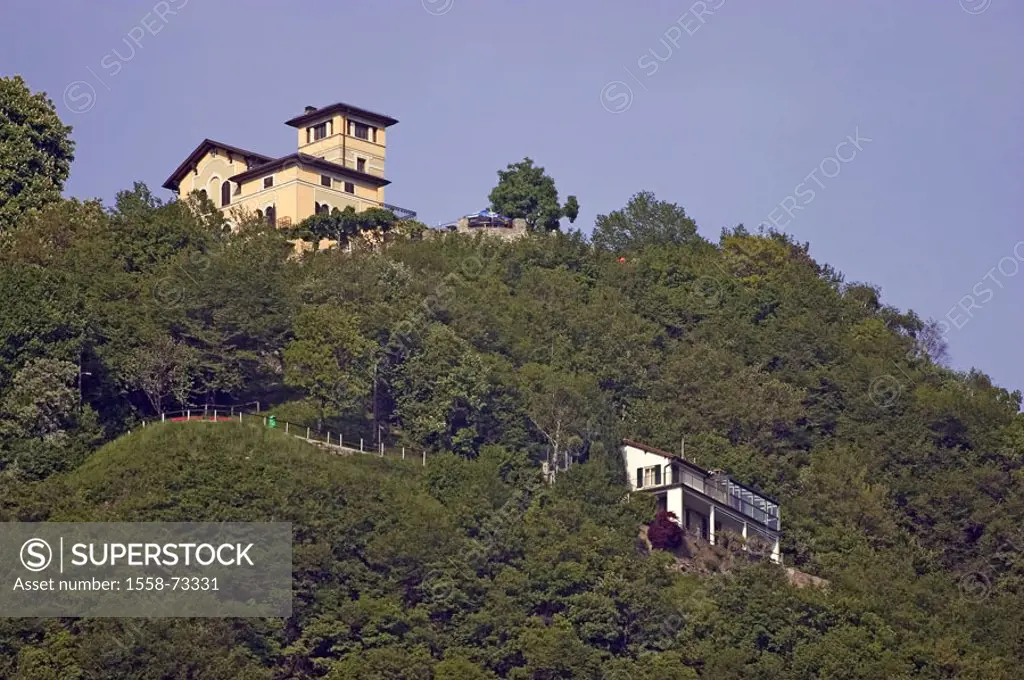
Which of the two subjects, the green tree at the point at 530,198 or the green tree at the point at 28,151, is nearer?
the green tree at the point at 28,151

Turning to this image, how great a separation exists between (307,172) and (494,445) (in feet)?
81.3

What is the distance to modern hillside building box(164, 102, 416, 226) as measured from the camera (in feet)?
326

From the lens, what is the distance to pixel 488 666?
69000 mm

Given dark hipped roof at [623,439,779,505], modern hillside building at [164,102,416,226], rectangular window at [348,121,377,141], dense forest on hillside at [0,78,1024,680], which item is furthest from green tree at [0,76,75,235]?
dark hipped roof at [623,439,779,505]

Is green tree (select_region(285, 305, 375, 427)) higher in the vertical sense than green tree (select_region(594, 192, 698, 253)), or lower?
lower

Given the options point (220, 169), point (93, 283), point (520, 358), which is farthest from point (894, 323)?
point (93, 283)

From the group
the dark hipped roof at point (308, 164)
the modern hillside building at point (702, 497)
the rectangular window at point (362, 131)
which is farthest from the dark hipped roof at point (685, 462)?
the rectangular window at point (362, 131)

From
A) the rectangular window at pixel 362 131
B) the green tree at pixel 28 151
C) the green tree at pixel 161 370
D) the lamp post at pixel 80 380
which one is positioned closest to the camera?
the lamp post at pixel 80 380

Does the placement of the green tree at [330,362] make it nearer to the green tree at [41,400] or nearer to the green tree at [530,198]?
the green tree at [41,400]

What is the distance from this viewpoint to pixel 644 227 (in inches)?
4254

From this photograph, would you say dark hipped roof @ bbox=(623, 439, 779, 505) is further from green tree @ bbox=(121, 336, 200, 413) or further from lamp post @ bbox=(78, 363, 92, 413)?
lamp post @ bbox=(78, 363, 92, 413)

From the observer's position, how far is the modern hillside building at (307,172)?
99.4 meters

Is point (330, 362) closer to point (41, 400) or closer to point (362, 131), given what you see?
point (41, 400)

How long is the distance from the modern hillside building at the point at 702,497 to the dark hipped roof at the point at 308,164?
24708 millimetres
